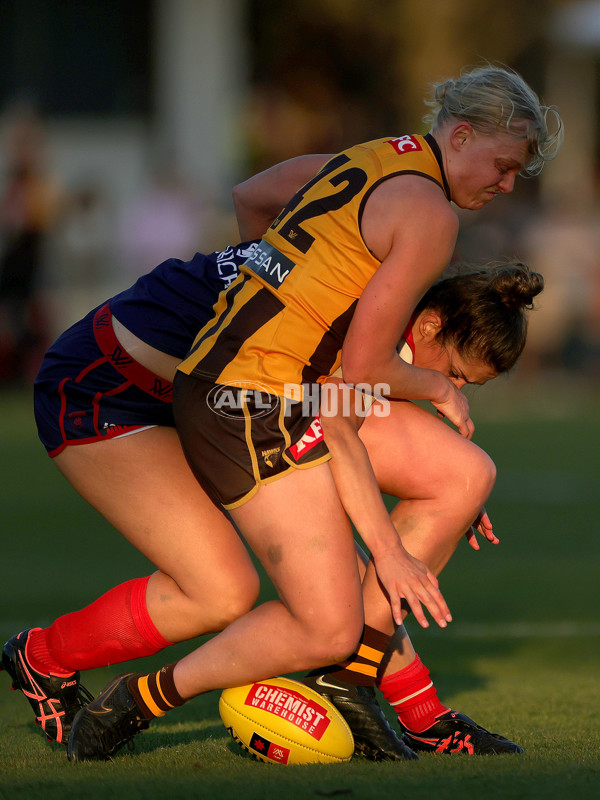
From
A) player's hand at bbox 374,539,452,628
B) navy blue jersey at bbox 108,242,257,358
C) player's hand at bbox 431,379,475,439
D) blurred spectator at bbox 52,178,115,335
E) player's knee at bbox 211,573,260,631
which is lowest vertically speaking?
blurred spectator at bbox 52,178,115,335

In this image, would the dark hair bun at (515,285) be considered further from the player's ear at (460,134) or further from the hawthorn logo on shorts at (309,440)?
the hawthorn logo on shorts at (309,440)

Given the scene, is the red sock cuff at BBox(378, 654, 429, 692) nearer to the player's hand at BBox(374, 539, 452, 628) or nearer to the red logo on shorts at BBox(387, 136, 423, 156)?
the player's hand at BBox(374, 539, 452, 628)

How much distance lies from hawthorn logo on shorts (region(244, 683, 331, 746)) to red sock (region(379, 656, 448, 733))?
31cm

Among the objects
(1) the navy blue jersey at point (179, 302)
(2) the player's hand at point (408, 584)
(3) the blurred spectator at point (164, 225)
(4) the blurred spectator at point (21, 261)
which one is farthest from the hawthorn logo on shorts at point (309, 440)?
(3) the blurred spectator at point (164, 225)

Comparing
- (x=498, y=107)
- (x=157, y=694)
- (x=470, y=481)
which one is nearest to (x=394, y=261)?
(x=498, y=107)

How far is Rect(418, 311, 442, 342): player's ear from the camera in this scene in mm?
3809

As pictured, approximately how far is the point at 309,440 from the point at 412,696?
0.90 meters

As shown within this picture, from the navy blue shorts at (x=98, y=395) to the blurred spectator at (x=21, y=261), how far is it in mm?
10088

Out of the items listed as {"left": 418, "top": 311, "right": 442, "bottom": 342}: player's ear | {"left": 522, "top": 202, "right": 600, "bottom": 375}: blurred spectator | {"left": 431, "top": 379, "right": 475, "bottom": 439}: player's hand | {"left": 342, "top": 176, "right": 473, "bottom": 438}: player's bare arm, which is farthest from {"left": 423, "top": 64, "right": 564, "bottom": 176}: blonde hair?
{"left": 522, "top": 202, "right": 600, "bottom": 375}: blurred spectator

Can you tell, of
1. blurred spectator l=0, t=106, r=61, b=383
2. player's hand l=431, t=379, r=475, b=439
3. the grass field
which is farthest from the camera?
blurred spectator l=0, t=106, r=61, b=383

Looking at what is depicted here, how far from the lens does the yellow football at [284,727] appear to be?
342 centimetres

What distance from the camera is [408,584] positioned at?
129 inches

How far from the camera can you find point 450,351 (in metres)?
3.81

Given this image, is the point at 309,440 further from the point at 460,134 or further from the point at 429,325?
the point at 460,134
